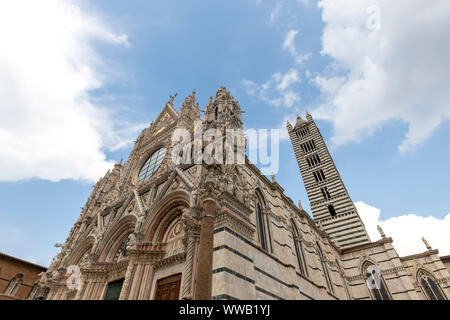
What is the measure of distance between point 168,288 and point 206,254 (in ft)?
9.64

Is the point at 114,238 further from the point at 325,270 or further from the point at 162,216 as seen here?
the point at 325,270

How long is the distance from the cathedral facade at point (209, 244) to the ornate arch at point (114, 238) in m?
0.05

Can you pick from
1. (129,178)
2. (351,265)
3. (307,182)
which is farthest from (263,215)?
(307,182)

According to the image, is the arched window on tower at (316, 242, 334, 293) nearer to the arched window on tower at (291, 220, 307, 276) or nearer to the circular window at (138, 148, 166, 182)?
the arched window on tower at (291, 220, 307, 276)

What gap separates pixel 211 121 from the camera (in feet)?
36.8

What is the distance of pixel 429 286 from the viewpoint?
55.3ft

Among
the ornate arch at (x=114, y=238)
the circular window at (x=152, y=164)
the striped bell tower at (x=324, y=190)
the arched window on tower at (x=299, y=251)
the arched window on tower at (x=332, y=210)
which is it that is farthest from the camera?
the arched window on tower at (x=332, y=210)

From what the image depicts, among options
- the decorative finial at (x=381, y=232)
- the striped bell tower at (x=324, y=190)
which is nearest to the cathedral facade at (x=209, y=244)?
the decorative finial at (x=381, y=232)

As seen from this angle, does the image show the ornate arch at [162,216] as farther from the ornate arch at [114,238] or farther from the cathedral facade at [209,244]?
the ornate arch at [114,238]

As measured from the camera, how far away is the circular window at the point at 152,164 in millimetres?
15539
